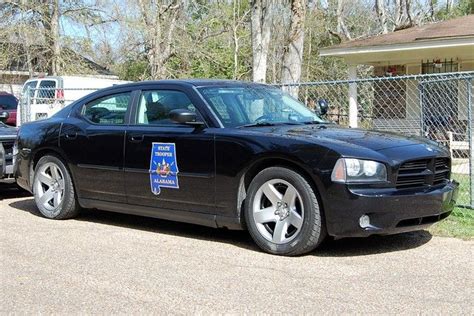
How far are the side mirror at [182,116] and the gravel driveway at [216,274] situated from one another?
1197mm

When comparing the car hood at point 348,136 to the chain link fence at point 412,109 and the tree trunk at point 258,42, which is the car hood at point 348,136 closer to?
the chain link fence at point 412,109

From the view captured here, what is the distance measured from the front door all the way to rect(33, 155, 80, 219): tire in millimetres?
1032

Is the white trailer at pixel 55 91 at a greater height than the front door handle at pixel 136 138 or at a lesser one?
greater

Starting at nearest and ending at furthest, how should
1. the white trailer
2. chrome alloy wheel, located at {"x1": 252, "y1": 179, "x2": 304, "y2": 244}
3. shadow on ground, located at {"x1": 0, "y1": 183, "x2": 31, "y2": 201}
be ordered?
chrome alloy wheel, located at {"x1": 252, "y1": 179, "x2": 304, "y2": 244}
shadow on ground, located at {"x1": 0, "y1": 183, "x2": 31, "y2": 201}
the white trailer

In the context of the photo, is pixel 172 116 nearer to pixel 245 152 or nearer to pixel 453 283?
pixel 245 152

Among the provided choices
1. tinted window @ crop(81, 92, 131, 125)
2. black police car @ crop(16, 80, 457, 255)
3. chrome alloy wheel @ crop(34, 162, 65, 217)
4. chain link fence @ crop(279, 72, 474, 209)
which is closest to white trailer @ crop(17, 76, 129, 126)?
Answer: chain link fence @ crop(279, 72, 474, 209)

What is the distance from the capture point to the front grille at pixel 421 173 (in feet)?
17.5

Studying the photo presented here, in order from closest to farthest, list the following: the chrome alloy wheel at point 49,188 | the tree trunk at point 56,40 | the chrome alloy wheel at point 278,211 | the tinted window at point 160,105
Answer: the chrome alloy wheel at point 278,211 → the tinted window at point 160,105 → the chrome alloy wheel at point 49,188 → the tree trunk at point 56,40

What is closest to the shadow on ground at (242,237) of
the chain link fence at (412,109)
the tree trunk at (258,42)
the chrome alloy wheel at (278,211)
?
the chrome alloy wheel at (278,211)

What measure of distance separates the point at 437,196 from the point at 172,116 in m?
2.54

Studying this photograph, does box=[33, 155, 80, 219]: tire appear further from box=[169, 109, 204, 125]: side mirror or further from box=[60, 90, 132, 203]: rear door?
box=[169, 109, 204, 125]: side mirror

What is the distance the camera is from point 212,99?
247 inches

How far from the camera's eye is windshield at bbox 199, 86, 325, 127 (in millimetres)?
6137

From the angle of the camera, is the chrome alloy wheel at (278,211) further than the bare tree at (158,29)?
No
